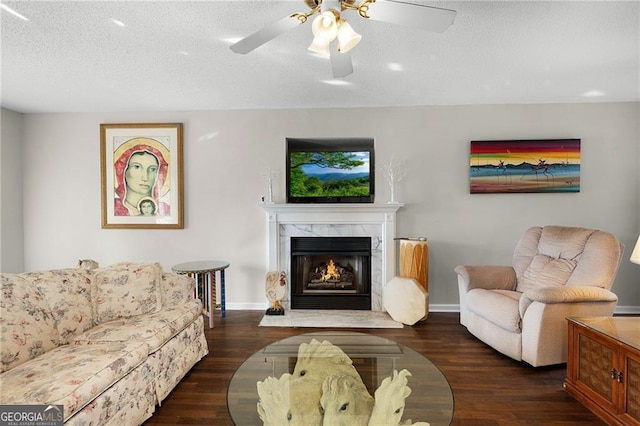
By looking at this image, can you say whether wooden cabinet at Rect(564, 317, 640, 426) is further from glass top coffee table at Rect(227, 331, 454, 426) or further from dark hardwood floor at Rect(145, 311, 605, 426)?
glass top coffee table at Rect(227, 331, 454, 426)

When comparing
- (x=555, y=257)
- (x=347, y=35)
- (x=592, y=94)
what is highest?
(x=592, y=94)

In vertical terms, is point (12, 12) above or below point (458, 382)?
above

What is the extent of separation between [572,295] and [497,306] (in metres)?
0.49

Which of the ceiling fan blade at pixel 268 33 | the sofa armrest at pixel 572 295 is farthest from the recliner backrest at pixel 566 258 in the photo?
the ceiling fan blade at pixel 268 33

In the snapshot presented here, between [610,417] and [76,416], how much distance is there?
2.65m

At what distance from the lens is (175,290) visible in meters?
2.43

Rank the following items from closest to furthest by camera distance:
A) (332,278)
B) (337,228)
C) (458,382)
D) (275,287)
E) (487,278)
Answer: (458,382), (487,278), (275,287), (337,228), (332,278)

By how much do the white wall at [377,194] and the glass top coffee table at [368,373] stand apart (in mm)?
1852

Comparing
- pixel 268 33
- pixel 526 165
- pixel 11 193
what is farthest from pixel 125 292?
pixel 526 165

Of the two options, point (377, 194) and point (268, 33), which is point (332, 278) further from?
point (268, 33)

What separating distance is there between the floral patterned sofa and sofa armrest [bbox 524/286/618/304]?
2.57 meters

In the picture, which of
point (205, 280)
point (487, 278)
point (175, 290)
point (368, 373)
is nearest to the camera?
Answer: point (368, 373)

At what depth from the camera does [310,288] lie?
3.70 m

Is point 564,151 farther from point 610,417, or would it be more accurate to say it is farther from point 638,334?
point 610,417
